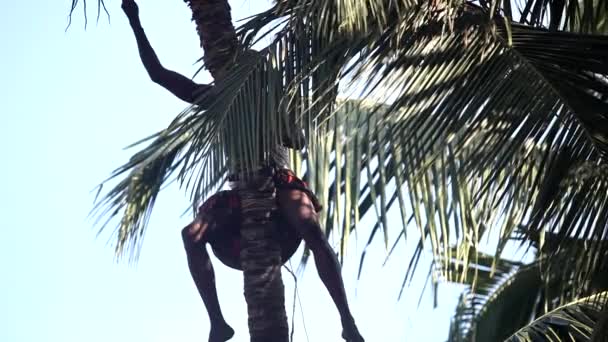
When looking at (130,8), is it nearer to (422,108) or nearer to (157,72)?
(157,72)

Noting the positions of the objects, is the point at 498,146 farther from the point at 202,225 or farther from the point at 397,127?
the point at 202,225

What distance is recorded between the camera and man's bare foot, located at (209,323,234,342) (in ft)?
20.8

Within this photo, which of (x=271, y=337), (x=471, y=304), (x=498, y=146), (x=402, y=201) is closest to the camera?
(x=498, y=146)

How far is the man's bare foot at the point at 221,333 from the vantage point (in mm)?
6352

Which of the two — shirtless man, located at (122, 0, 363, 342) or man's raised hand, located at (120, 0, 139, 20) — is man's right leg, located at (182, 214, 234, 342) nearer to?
shirtless man, located at (122, 0, 363, 342)

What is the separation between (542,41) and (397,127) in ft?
2.44

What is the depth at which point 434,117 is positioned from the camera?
5.61m

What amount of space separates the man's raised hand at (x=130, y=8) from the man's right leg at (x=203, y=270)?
111cm

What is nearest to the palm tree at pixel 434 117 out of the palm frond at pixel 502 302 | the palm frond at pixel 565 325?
the palm frond at pixel 565 325

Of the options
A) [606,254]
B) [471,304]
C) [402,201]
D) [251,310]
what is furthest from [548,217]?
[471,304]

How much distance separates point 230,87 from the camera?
6004 millimetres

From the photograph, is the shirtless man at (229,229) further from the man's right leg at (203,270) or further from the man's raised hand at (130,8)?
the man's raised hand at (130,8)

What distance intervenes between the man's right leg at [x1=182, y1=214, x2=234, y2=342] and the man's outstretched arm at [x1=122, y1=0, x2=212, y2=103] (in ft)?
1.95

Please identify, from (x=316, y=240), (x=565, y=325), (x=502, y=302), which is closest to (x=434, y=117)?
(x=316, y=240)
